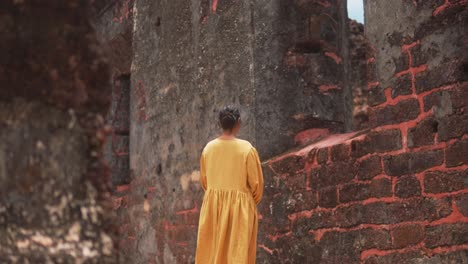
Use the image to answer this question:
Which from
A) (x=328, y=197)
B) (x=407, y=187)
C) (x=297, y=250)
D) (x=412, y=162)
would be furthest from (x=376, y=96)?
(x=297, y=250)

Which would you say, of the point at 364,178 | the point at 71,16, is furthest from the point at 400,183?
the point at 71,16

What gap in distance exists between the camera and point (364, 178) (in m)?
4.40

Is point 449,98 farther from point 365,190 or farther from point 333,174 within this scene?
point 333,174

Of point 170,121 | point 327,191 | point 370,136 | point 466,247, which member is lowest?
point 466,247

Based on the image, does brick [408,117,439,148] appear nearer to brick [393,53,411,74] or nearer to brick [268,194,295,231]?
brick [393,53,411,74]

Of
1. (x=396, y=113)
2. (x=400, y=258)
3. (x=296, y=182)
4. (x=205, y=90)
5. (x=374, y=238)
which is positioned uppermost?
(x=205, y=90)

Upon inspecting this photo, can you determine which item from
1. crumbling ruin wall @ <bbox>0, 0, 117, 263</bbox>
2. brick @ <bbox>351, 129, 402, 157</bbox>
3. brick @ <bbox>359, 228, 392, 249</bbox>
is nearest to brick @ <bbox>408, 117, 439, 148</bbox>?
brick @ <bbox>351, 129, 402, 157</bbox>

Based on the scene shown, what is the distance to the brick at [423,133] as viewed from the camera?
3938 mm

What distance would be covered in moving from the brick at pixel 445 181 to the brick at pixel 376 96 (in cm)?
65

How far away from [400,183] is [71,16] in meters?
3.21

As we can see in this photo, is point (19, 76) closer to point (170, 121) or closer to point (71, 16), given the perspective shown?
point (71, 16)

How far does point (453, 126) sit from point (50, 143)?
120 inches

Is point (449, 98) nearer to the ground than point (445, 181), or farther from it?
farther from it

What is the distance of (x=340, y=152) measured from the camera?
4609 mm
